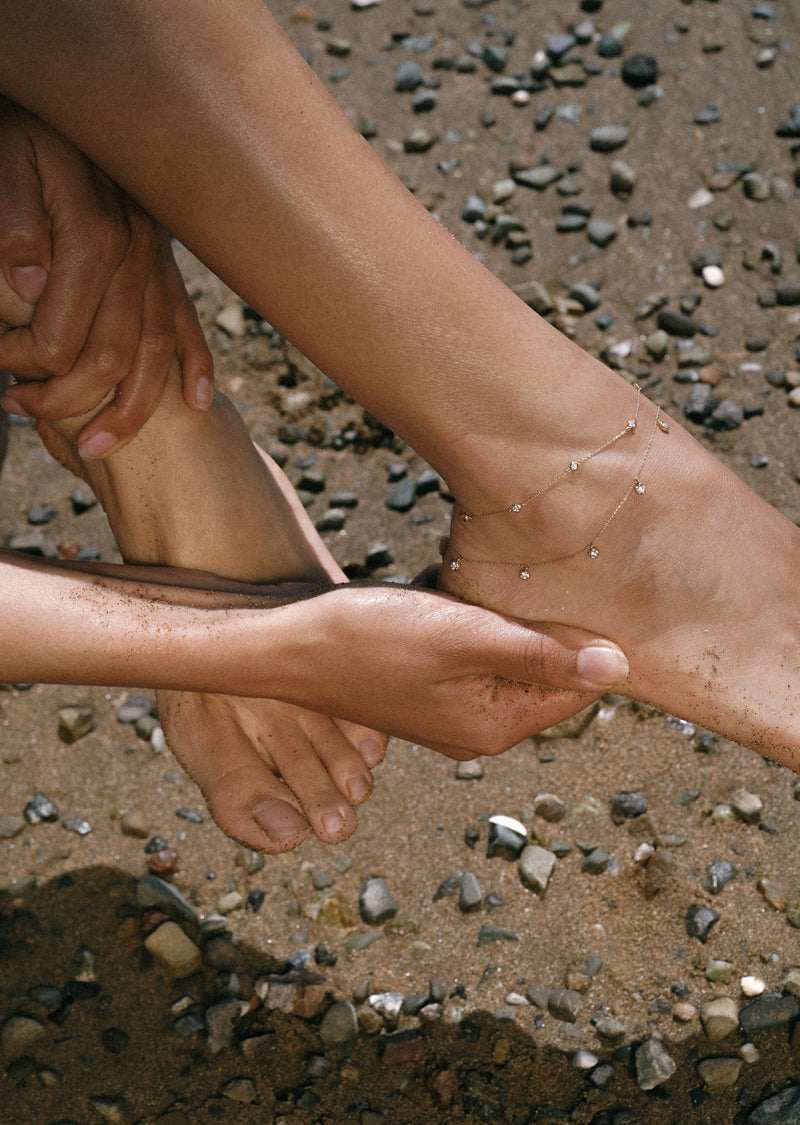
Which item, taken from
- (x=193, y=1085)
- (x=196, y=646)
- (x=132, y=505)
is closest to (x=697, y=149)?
(x=132, y=505)

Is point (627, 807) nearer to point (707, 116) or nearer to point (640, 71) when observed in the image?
point (707, 116)

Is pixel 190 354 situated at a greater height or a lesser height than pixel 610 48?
greater

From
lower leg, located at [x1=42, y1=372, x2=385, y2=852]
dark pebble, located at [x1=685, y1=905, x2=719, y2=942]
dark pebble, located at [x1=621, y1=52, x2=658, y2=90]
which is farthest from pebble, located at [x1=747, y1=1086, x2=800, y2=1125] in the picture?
dark pebble, located at [x1=621, y1=52, x2=658, y2=90]

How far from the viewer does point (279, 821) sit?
198 centimetres

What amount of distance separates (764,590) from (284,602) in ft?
2.60

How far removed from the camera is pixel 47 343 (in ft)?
5.93

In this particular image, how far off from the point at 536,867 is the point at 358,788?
14.0 inches

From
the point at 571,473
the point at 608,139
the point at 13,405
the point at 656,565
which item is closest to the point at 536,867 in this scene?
the point at 656,565

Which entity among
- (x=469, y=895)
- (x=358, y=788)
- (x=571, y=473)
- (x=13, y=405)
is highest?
(x=13, y=405)

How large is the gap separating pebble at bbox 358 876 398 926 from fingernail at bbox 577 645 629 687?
0.58 meters

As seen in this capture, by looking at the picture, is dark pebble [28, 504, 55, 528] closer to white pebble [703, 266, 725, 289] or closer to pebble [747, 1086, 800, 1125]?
white pebble [703, 266, 725, 289]

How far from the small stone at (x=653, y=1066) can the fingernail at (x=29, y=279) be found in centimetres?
156

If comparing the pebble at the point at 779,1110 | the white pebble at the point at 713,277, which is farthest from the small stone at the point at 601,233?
the pebble at the point at 779,1110

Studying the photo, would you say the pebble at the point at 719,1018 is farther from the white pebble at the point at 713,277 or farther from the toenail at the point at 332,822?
the white pebble at the point at 713,277
